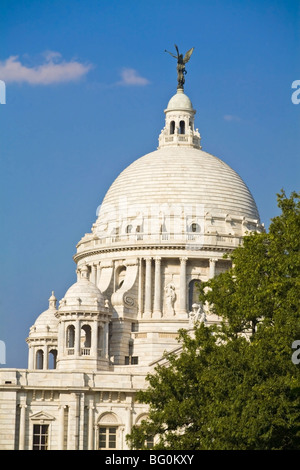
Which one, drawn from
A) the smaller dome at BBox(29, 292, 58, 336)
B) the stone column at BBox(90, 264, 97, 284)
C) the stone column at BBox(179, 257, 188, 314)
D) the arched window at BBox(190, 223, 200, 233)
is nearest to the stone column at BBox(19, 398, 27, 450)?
the stone column at BBox(179, 257, 188, 314)

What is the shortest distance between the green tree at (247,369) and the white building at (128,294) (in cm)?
2096

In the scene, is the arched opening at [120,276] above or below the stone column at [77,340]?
above

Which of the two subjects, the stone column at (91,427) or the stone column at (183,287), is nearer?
the stone column at (91,427)

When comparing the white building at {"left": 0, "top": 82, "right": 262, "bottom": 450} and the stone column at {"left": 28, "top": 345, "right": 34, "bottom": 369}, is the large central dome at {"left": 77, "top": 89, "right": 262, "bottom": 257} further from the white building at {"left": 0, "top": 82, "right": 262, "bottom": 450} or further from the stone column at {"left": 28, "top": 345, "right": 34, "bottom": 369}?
the stone column at {"left": 28, "top": 345, "right": 34, "bottom": 369}

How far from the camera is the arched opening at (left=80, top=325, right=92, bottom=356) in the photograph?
10575cm

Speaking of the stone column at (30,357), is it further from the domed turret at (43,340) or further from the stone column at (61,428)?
the stone column at (61,428)

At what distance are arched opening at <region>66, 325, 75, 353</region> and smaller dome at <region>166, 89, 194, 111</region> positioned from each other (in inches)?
973

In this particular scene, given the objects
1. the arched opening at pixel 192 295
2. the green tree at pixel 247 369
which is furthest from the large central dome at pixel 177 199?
the green tree at pixel 247 369

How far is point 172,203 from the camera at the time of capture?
117875 mm

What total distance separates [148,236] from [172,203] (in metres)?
4.21

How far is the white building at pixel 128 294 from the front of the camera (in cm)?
9831

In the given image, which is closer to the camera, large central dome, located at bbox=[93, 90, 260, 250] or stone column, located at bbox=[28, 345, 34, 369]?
large central dome, located at bbox=[93, 90, 260, 250]

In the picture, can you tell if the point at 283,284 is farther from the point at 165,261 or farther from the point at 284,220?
the point at 165,261
